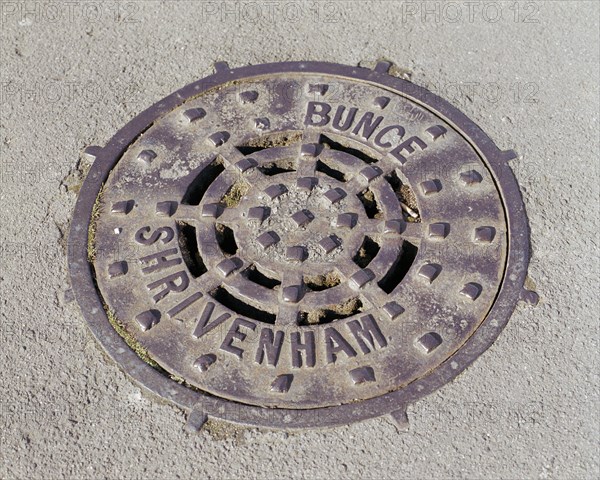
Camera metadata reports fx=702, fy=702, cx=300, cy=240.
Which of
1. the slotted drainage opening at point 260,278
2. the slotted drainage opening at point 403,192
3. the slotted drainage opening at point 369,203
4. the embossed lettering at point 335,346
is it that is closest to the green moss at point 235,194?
the slotted drainage opening at point 260,278

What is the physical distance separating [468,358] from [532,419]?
281mm

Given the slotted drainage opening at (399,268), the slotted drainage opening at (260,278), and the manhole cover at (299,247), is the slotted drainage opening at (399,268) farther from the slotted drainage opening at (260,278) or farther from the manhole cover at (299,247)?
the slotted drainage opening at (260,278)

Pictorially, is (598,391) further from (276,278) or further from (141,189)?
(141,189)

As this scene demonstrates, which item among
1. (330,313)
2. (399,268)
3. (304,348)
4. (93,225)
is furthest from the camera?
(93,225)

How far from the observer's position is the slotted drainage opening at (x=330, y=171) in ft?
9.46

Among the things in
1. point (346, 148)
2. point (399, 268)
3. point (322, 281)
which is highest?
point (346, 148)

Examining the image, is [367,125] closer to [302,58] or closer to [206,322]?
[302,58]

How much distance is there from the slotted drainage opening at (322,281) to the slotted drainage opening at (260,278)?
12cm

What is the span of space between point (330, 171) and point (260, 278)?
576 mm

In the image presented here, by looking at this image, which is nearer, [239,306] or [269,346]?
[269,346]

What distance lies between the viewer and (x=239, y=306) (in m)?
2.58

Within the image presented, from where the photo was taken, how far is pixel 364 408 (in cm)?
232

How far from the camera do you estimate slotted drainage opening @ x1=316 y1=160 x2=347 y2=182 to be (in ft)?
9.46

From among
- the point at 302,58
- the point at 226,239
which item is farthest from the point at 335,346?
the point at 302,58
